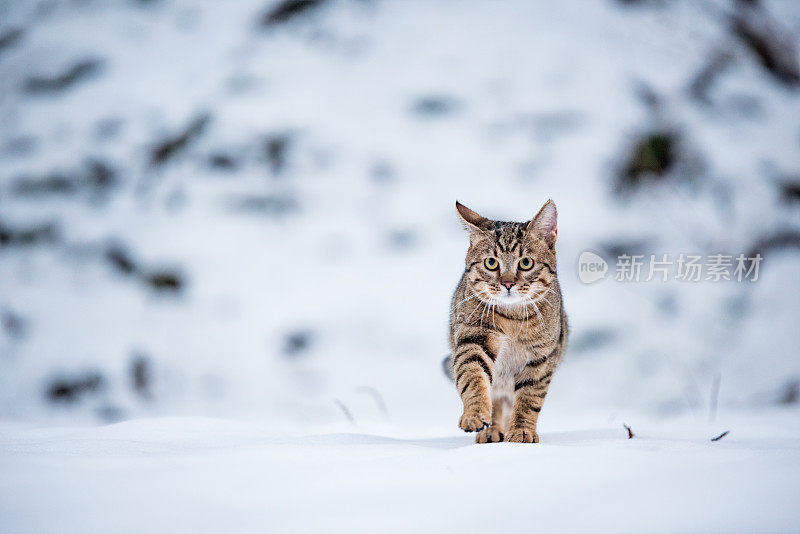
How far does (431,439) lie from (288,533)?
0.97m

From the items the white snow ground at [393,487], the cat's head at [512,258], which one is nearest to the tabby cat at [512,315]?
the cat's head at [512,258]

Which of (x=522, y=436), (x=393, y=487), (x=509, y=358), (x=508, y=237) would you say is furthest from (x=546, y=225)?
(x=393, y=487)

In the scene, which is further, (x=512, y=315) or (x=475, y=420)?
(x=512, y=315)

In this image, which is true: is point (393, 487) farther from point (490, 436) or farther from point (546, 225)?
point (546, 225)

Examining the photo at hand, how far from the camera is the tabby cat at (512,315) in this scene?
5.73ft

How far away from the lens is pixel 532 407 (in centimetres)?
181

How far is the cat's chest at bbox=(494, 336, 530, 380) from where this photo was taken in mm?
1804

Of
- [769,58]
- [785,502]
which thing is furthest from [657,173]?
[785,502]

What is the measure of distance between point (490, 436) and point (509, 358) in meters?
0.23

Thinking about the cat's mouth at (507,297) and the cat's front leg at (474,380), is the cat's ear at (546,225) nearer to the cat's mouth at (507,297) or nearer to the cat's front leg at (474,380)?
the cat's mouth at (507,297)

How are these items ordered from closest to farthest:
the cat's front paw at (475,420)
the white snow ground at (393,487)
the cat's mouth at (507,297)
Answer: the white snow ground at (393,487) → the cat's front paw at (475,420) → the cat's mouth at (507,297)

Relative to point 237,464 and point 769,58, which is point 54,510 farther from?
point 769,58

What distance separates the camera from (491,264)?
1.77 metres

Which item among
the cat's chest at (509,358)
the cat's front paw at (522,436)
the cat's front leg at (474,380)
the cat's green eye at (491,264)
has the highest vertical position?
the cat's green eye at (491,264)
